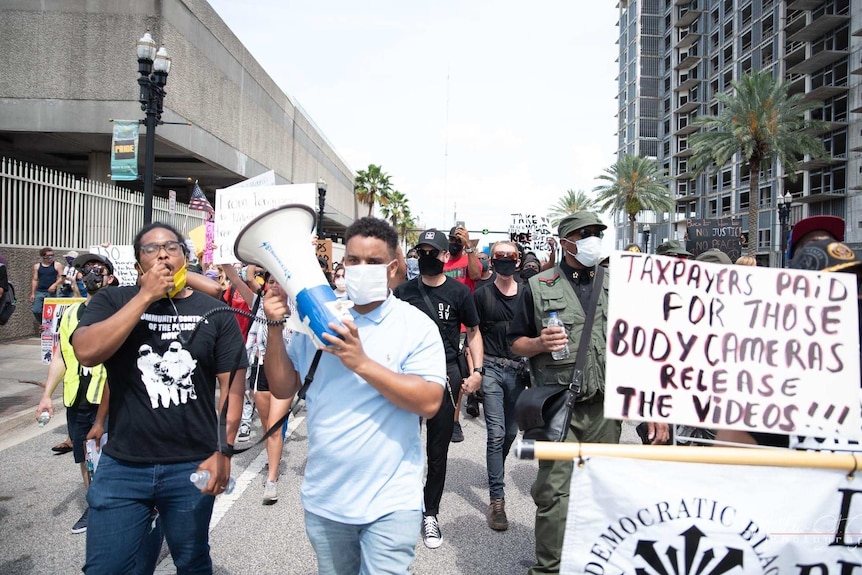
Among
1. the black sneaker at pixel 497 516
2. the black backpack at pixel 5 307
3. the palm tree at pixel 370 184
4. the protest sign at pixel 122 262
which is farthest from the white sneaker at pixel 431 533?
the palm tree at pixel 370 184

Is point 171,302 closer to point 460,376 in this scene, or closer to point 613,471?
point 613,471

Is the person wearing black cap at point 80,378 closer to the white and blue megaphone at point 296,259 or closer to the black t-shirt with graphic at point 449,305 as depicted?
the black t-shirt with graphic at point 449,305

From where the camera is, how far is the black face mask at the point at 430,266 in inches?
190

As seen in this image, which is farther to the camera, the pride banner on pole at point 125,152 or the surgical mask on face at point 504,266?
the pride banner on pole at point 125,152

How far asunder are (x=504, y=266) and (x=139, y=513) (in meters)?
3.61

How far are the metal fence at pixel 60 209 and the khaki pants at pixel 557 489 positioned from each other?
1327 centimetres

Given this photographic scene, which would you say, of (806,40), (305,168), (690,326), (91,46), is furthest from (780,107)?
(690,326)

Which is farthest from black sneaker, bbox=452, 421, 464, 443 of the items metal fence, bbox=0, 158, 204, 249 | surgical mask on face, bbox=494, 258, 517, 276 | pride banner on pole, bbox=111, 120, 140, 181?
metal fence, bbox=0, 158, 204, 249

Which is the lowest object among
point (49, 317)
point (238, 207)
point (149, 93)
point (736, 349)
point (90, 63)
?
point (49, 317)

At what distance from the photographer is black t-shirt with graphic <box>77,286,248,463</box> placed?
267 cm

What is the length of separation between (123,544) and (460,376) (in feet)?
9.65

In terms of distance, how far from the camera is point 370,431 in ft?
7.43

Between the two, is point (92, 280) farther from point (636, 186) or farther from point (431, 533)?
point (636, 186)

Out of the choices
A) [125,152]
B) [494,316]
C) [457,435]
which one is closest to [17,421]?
[457,435]
